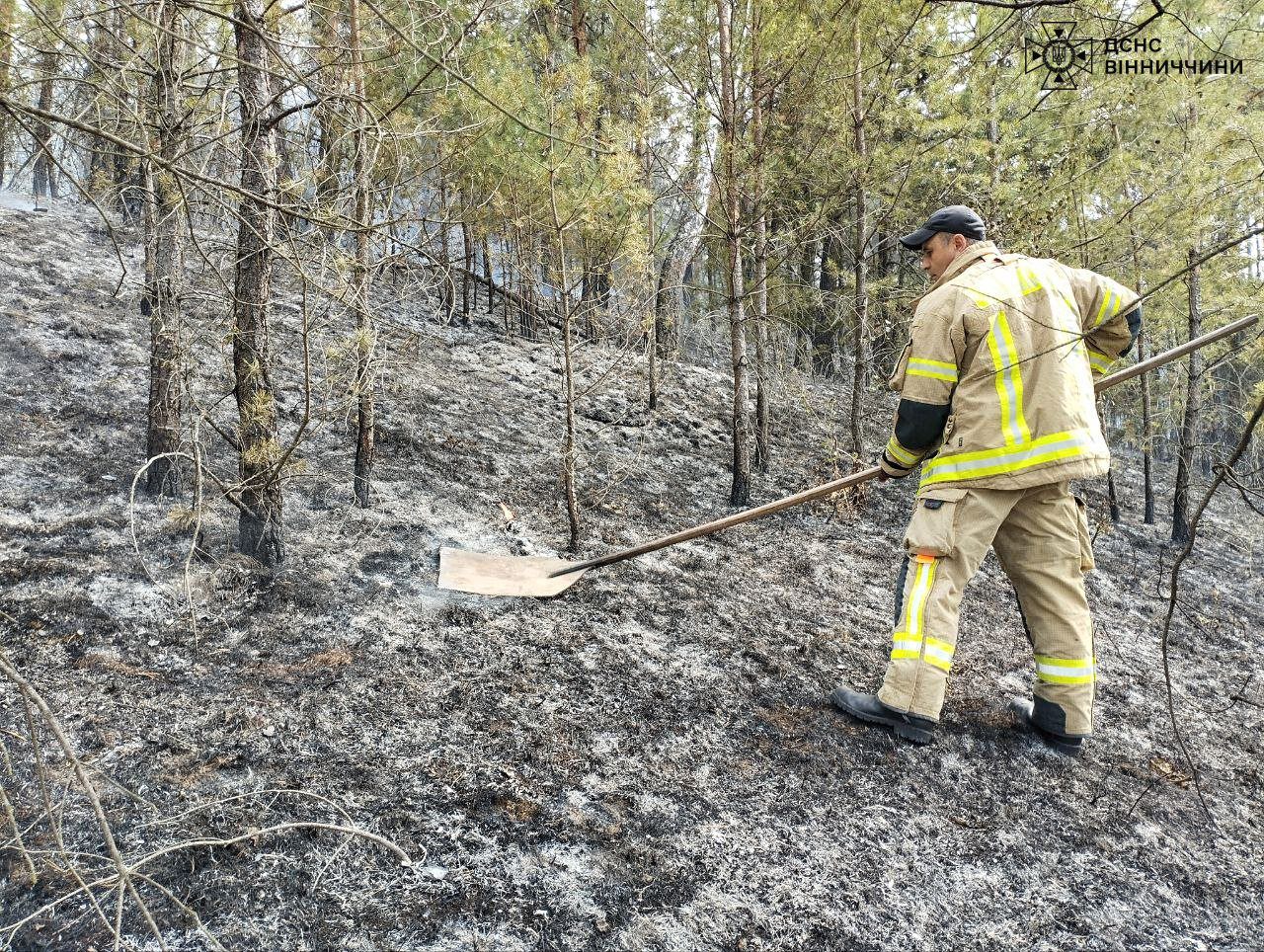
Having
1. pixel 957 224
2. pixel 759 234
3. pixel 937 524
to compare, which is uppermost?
pixel 759 234

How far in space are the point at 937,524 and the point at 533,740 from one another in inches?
72.0

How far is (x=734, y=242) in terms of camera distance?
211 inches

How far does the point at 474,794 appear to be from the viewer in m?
2.33

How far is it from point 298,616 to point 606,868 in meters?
2.05

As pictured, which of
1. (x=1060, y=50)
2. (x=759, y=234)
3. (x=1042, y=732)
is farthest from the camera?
(x=759, y=234)

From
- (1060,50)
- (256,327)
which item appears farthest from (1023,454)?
(256,327)

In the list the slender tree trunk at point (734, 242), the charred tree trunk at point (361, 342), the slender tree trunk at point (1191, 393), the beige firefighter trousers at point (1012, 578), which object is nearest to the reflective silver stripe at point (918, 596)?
the beige firefighter trousers at point (1012, 578)

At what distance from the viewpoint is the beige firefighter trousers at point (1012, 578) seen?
2.71 metres

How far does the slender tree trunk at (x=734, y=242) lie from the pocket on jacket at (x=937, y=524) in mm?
2929

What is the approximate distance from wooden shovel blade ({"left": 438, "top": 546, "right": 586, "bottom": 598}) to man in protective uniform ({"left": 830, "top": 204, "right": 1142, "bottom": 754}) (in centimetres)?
175

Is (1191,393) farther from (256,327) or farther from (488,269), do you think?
(488,269)

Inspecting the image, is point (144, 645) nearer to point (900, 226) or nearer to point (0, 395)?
point (0, 395)

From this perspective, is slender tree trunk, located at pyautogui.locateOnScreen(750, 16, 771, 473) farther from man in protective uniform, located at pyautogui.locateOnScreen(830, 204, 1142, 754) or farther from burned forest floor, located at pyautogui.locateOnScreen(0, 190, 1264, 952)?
man in protective uniform, located at pyautogui.locateOnScreen(830, 204, 1142, 754)

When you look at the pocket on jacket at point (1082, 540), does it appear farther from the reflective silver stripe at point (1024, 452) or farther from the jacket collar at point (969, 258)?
the jacket collar at point (969, 258)
